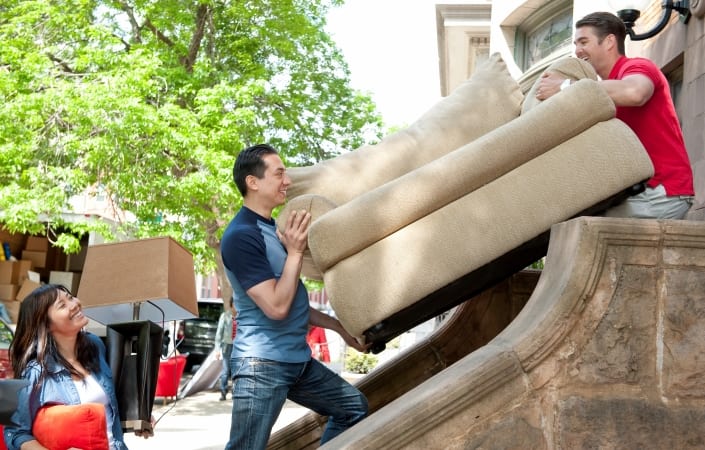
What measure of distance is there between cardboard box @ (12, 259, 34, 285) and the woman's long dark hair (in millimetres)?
24183

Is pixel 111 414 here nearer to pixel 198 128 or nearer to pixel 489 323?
pixel 489 323

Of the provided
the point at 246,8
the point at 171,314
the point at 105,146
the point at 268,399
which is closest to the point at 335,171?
the point at 171,314

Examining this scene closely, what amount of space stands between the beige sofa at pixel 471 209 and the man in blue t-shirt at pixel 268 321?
20cm

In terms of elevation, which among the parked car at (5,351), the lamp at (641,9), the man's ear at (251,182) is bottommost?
the parked car at (5,351)

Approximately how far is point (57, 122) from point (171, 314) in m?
14.0

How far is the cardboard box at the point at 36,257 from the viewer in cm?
2859

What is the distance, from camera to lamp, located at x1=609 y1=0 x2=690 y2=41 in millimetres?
7328

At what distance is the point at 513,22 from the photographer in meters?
15.2

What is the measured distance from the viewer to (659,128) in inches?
168

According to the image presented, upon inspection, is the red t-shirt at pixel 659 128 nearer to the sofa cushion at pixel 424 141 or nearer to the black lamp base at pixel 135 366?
the sofa cushion at pixel 424 141

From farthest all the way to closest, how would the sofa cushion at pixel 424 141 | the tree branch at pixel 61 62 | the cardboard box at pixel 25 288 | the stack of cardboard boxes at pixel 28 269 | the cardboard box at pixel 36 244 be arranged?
the cardboard box at pixel 36 244 < the stack of cardboard boxes at pixel 28 269 < the cardboard box at pixel 25 288 < the tree branch at pixel 61 62 < the sofa cushion at pixel 424 141

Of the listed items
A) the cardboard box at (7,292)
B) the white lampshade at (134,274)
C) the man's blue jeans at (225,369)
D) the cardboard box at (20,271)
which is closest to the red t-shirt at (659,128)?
the white lampshade at (134,274)

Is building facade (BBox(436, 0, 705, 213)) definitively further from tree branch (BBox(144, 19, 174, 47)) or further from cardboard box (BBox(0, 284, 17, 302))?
cardboard box (BBox(0, 284, 17, 302))

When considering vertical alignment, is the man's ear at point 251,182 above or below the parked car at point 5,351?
above
